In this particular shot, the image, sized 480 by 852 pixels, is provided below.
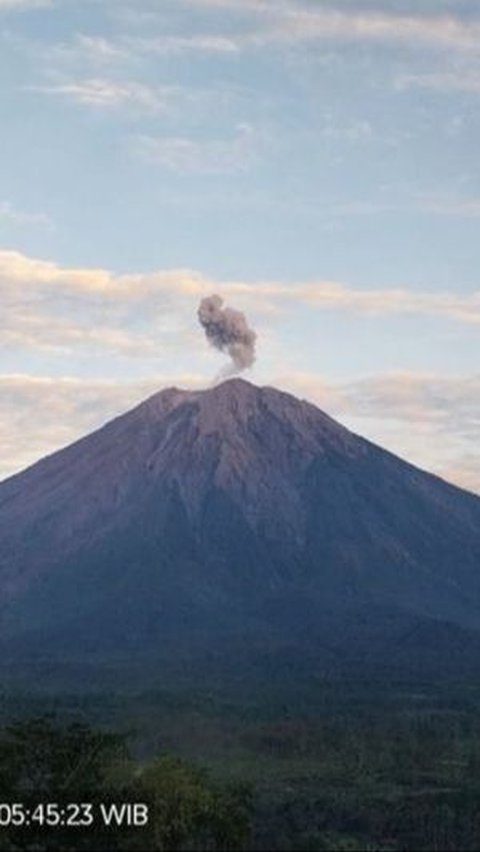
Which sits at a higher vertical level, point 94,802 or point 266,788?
point 266,788

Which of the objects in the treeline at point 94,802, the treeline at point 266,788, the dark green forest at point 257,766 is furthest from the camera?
the dark green forest at point 257,766

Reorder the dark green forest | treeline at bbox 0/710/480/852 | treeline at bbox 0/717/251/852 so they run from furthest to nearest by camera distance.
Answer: the dark green forest, treeline at bbox 0/710/480/852, treeline at bbox 0/717/251/852

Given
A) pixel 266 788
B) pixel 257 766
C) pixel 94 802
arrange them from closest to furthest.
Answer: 1. pixel 94 802
2. pixel 266 788
3. pixel 257 766

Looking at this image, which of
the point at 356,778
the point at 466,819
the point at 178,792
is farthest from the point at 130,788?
the point at 356,778

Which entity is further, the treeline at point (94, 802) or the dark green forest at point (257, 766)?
the dark green forest at point (257, 766)

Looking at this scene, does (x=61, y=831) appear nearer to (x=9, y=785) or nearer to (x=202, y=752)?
(x=9, y=785)

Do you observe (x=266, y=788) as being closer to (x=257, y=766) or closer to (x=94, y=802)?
(x=257, y=766)

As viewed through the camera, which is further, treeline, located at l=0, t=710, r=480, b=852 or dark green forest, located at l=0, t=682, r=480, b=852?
dark green forest, located at l=0, t=682, r=480, b=852

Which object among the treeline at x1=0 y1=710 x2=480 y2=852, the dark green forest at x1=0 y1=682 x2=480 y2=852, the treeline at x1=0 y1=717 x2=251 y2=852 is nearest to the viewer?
the treeline at x1=0 y1=717 x2=251 y2=852

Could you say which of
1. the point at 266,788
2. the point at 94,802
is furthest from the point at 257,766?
the point at 94,802
